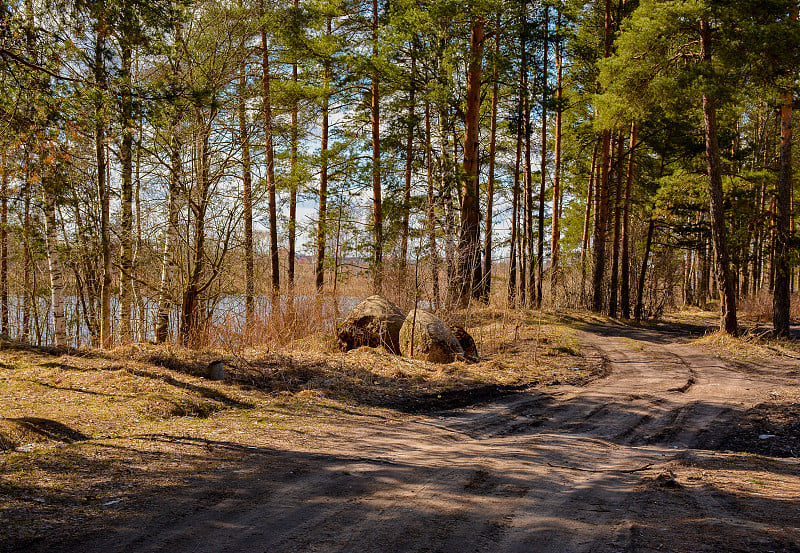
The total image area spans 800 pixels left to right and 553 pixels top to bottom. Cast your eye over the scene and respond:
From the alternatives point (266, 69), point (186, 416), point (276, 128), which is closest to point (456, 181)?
point (276, 128)

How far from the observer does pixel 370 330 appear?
10.8 metres

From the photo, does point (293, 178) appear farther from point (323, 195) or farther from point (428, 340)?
point (428, 340)

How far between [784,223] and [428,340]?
1091 centimetres

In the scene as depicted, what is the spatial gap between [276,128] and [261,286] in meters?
5.12

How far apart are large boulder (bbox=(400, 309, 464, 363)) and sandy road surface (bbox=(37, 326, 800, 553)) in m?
3.07

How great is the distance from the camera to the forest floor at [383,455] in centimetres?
321

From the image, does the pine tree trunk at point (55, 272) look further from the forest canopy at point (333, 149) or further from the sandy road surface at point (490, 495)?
the sandy road surface at point (490, 495)

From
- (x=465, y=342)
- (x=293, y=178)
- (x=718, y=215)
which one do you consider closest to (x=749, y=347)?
(x=718, y=215)

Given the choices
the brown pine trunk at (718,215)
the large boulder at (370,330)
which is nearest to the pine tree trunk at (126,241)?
the large boulder at (370,330)

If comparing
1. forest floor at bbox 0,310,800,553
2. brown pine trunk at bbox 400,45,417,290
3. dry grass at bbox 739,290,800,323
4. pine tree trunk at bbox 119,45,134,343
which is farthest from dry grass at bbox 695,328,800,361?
pine tree trunk at bbox 119,45,134,343

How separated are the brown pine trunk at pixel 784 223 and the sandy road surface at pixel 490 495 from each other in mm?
9279

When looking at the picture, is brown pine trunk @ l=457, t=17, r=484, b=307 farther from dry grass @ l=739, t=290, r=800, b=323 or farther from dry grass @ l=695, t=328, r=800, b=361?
dry grass @ l=739, t=290, r=800, b=323

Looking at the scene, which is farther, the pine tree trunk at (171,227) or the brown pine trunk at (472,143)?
the brown pine trunk at (472,143)

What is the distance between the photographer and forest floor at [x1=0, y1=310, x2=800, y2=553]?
3215mm
